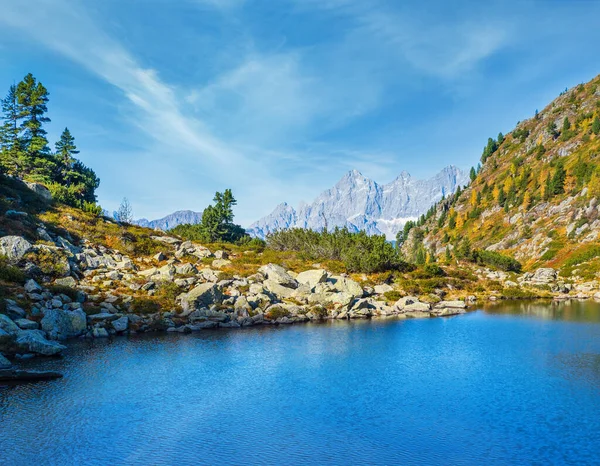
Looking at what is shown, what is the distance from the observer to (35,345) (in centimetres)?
3631

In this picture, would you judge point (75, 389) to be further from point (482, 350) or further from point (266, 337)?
point (482, 350)

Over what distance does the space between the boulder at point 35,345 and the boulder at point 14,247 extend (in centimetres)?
2111

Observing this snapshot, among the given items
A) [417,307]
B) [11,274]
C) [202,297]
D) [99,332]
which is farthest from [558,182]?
[11,274]

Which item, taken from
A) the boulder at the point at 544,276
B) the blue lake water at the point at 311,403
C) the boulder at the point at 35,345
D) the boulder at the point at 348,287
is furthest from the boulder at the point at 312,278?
the boulder at the point at 544,276

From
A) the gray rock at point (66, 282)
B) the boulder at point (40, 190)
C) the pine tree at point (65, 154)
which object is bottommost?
the gray rock at point (66, 282)

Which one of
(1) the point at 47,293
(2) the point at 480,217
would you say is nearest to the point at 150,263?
(1) the point at 47,293

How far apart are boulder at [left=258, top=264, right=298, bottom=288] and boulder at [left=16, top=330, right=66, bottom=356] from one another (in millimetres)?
36278

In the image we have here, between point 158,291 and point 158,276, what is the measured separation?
17.5ft

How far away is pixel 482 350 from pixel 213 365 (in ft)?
84.5

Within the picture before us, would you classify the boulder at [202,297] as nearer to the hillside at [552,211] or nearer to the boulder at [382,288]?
the boulder at [382,288]

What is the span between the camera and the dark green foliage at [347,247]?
86562mm

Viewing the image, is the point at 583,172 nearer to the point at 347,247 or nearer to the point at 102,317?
the point at 347,247

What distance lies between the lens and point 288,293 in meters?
66.5

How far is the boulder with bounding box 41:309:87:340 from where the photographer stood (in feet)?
139
